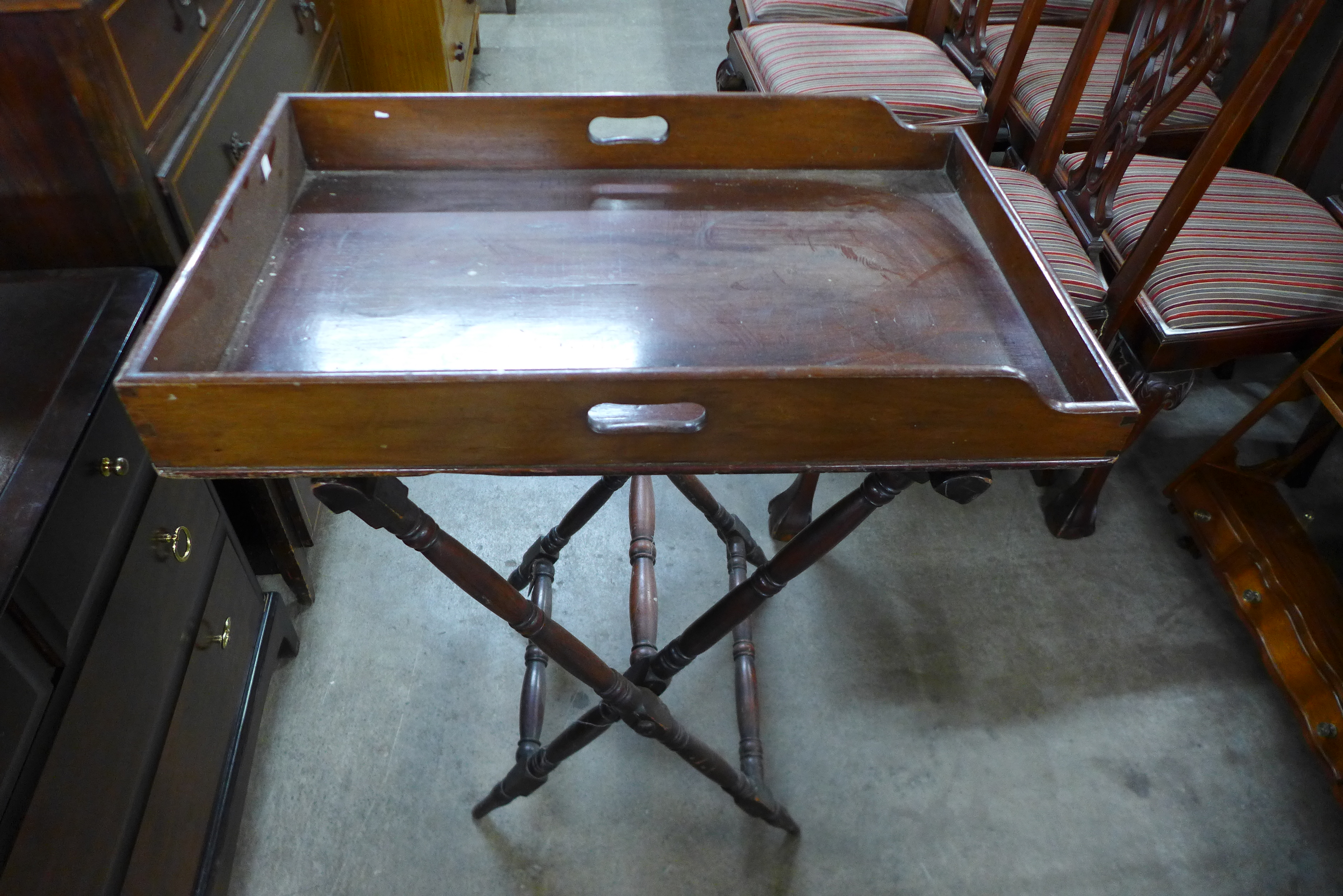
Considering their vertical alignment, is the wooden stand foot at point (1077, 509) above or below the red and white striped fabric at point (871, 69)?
below

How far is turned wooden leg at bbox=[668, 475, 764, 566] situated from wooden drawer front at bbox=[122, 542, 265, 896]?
680mm

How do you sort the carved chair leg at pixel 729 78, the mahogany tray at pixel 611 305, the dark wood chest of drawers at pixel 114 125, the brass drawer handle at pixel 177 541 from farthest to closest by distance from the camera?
the carved chair leg at pixel 729 78, the brass drawer handle at pixel 177 541, the dark wood chest of drawers at pixel 114 125, the mahogany tray at pixel 611 305

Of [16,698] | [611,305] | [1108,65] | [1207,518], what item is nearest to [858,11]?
[1108,65]

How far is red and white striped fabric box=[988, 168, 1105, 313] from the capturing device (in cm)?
157

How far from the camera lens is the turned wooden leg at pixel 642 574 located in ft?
4.31

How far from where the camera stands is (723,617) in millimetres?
1028

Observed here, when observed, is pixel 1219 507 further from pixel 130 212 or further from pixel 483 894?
pixel 130 212

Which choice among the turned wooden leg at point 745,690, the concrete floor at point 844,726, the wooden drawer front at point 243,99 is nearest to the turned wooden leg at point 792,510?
the concrete floor at point 844,726

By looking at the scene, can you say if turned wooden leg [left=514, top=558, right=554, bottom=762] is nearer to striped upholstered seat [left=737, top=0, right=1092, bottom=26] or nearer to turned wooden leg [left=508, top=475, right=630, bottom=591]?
turned wooden leg [left=508, top=475, right=630, bottom=591]

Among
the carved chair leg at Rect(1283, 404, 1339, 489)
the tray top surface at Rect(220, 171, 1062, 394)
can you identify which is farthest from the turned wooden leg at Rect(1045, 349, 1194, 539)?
the tray top surface at Rect(220, 171, 1062, 394)

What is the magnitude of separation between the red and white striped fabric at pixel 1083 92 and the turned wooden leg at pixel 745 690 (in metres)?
1.14

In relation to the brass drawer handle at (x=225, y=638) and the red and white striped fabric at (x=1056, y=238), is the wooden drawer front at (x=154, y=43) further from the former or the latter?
the red and white striped fabric at (x=1056, y=238)

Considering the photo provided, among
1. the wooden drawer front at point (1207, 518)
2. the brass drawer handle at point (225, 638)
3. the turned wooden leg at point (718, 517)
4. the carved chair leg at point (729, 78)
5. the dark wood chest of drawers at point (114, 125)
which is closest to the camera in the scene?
the dark wood chest of drawers at point (114, 125)

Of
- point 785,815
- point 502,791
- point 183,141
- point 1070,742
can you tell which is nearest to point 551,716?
point 502,791
